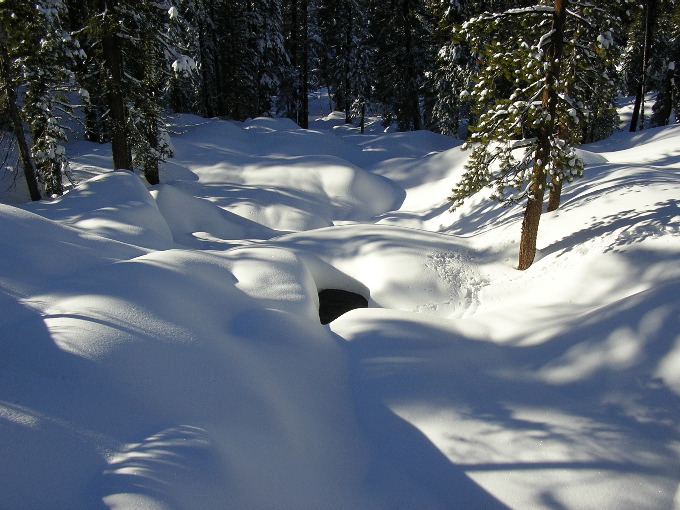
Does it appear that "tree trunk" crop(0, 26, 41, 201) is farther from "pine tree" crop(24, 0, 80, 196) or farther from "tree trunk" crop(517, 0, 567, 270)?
"tree trunk" crop(517, 0, 567, 270)

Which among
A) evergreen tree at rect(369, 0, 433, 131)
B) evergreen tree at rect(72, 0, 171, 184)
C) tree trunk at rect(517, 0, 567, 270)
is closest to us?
tree trunk at rect(517, 0, 567, 270)

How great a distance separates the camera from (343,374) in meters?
6.02

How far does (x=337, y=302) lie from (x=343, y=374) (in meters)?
3.99

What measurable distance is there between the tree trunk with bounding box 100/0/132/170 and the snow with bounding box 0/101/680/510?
4.37 m

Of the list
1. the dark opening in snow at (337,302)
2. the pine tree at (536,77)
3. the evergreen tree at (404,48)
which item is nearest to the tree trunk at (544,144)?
the pine tree at (536,77)

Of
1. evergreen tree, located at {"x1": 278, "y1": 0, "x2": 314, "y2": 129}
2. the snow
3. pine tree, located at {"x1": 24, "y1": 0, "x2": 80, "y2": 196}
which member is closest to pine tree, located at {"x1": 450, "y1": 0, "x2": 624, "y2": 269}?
the snow

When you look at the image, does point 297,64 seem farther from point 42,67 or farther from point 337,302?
point 337,302

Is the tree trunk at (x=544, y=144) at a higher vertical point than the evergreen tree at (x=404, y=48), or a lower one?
lower

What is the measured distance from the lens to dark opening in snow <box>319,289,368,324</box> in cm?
959

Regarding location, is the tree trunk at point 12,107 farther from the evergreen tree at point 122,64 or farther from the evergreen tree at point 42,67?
the evergreen tree at point 122,64

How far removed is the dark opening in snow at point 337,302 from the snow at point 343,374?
0.68 ft

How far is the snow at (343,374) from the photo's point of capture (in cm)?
393

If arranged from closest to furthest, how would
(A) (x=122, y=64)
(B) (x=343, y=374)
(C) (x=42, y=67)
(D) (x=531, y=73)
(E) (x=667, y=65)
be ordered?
1. (B) (x=343, y=374)
2. (D) (x=531, y=73)
3. (C) (x=42, y=67)
4. (A) (x=122, y=64)
5. (E) (x=667, y=65)

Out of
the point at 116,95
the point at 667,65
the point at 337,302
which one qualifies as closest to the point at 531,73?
the point at 337,302
